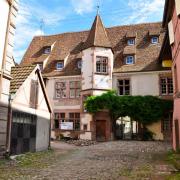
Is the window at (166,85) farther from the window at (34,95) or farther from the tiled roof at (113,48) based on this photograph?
the window at (34,95)

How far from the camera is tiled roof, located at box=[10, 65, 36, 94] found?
50.8 ft

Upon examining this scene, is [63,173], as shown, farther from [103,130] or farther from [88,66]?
[88,66]

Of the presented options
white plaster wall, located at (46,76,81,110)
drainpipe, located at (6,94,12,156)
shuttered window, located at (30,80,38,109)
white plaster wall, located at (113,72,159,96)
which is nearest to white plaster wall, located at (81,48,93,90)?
white plaster wall, located at (46,76,81,110)

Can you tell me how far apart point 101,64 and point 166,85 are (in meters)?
6.64

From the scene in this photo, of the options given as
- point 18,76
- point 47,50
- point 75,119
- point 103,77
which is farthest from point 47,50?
point 18,76

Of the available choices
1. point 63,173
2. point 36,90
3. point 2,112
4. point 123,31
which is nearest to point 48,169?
point 63,173

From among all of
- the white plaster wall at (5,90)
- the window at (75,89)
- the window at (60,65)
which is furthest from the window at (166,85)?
the white plaster wall at (5,90)

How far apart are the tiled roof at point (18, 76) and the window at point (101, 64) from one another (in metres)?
12.7

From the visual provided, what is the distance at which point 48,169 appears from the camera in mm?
11328

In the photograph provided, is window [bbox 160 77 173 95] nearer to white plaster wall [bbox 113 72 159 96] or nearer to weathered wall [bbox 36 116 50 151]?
white plaster wall [bbox 113 72 159 96]

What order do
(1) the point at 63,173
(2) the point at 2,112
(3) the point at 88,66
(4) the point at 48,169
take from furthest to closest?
1. (3) the point at 88,66
2. (2) the point at 2,112
3. (4) the point at 48,169
4. (1) the point at 63,173

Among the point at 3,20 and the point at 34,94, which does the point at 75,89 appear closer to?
the point at 34,94

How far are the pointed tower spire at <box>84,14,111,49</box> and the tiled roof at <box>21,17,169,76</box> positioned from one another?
995 mm

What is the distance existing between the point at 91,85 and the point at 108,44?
4.62 m
